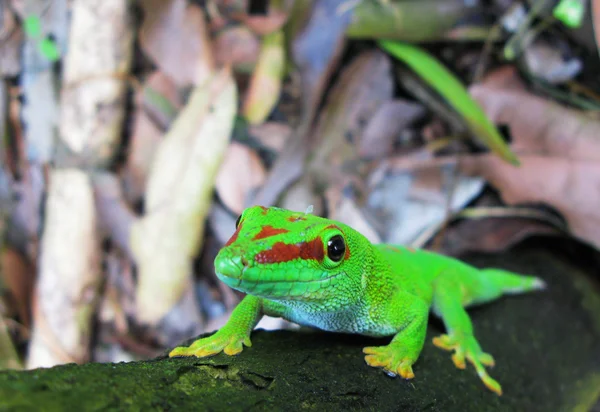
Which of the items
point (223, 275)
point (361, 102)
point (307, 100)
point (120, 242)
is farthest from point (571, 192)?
point (120, 242)

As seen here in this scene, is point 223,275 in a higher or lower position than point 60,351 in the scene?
higher

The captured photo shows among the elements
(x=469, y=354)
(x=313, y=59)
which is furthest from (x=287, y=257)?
(x=313, y=59)

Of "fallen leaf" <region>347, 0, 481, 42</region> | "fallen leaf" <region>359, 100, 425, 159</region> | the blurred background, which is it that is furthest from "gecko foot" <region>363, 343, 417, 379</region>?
"fallen leaf" <region>347, 0, 481, 42</region>

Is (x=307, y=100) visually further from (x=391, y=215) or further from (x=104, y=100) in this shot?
(x=104, y=100)

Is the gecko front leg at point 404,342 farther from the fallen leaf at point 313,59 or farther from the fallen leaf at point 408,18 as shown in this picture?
the fallen leaf at point 408,18

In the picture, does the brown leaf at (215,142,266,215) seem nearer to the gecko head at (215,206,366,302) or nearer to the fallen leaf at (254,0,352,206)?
the fallen leaf at (254,0,352,206)

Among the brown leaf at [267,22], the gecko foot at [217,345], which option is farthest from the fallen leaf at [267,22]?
the gecko foot at [217,345]
